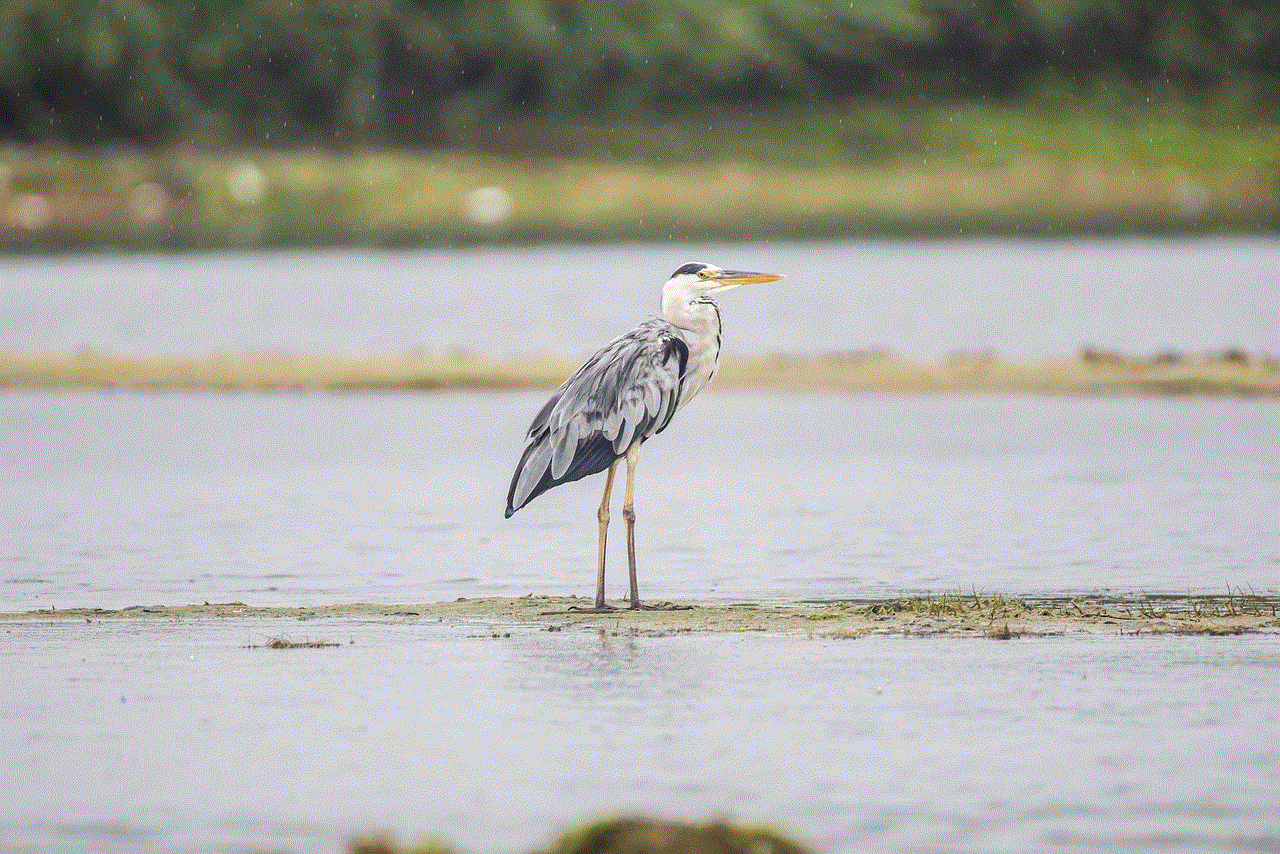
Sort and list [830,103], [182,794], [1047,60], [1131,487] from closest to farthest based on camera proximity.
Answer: [182,794] → [1131,487] → [830,103] → [1047,60]

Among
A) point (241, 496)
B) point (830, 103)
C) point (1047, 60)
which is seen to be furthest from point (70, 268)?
point (1047, 60)

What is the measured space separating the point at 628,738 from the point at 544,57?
12091 cm

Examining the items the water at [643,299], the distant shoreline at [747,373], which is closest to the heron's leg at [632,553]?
the distant shoreline at [747,373]

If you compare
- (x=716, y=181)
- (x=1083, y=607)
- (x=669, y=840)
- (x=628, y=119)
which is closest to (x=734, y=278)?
(x=1083, y=607)

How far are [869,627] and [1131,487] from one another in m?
5.79

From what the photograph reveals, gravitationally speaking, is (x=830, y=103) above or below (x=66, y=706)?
above

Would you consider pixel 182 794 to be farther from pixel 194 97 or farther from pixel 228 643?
pixel 194 97

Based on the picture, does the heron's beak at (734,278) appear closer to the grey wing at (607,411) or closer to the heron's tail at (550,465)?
the grey wing at (607,411)

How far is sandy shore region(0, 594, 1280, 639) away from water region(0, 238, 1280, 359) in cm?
1539

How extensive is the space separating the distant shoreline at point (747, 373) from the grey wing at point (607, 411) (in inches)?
454

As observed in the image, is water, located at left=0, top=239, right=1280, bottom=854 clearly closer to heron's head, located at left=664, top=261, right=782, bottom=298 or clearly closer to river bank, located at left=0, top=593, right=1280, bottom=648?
river bank, located at left=0, top=593, right=1280, bottom=648

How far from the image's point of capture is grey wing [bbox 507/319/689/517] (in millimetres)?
10977

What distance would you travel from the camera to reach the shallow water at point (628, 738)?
712 cm

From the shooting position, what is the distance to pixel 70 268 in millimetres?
49000
